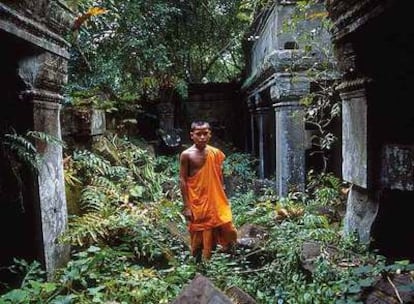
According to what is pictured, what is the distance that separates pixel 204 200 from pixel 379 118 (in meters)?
2.58

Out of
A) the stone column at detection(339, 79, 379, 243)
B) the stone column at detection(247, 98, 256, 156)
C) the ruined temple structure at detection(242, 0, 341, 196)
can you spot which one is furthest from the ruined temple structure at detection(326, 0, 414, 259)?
the stone column at detection(247, 98, 256, 156)

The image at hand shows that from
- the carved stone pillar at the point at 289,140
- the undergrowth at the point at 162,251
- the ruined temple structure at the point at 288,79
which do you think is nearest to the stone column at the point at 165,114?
the ruined temple structure at the point at 288,79

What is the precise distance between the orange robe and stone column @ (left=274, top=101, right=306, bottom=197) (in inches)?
102

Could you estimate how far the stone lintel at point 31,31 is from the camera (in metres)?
2.69

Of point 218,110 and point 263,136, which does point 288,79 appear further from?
point 218,110

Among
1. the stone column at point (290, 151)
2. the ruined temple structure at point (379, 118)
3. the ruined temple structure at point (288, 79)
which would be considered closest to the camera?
the ruined temple structure at point (379, 118)

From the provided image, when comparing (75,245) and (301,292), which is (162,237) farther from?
(301,292)

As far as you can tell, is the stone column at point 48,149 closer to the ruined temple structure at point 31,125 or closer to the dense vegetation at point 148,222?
the ruined temple structure at point 31,125

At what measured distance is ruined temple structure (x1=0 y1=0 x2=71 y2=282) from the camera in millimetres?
3182

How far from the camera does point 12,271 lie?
10.1 ft

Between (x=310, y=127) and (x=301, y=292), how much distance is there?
22.2 feet

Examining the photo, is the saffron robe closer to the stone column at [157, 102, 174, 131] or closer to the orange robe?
the orange robe

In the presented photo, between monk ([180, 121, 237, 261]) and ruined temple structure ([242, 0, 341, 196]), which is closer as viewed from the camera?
monk ([180, 121, 237, 261])

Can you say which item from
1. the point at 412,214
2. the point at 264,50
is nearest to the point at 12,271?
the point at 412,214
